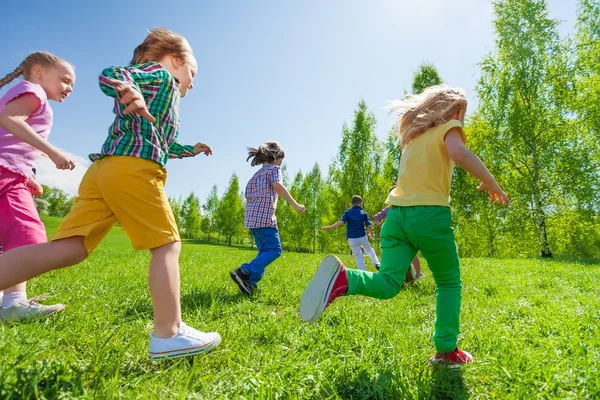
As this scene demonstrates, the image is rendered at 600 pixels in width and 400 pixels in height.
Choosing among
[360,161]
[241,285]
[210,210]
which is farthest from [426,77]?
[210,210]

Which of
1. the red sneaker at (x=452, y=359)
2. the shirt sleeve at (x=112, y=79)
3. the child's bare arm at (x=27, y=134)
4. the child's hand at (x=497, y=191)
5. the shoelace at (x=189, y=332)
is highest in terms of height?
the shirt sleeve at (x=112, y=79)

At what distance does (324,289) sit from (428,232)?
0.82 meters

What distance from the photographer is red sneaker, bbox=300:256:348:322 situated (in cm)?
201

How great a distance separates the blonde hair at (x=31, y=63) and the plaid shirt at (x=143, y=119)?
4.94 ft

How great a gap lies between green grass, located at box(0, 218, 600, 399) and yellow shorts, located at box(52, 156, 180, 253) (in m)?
0.67

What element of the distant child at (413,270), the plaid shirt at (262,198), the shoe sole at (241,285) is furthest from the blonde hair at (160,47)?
the distant child at (413,270)

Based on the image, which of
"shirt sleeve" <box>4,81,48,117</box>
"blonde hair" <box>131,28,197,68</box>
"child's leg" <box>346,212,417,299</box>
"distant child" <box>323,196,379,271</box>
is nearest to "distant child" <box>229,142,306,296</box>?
"child's leg" <box>346,212,417,299</box>

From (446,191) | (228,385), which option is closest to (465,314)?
(446,191)

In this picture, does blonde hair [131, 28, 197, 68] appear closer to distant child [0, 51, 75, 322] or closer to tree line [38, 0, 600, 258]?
distant child [0, 51, 75, 322]

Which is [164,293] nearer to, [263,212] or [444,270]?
[444,270]

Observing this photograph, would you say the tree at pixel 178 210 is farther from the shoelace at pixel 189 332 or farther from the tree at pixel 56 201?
the shoelace at pixel 189 332

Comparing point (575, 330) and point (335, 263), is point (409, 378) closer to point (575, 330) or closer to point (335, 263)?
point (335, 263)

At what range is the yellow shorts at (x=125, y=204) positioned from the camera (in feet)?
6.07

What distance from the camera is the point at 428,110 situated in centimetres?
261
